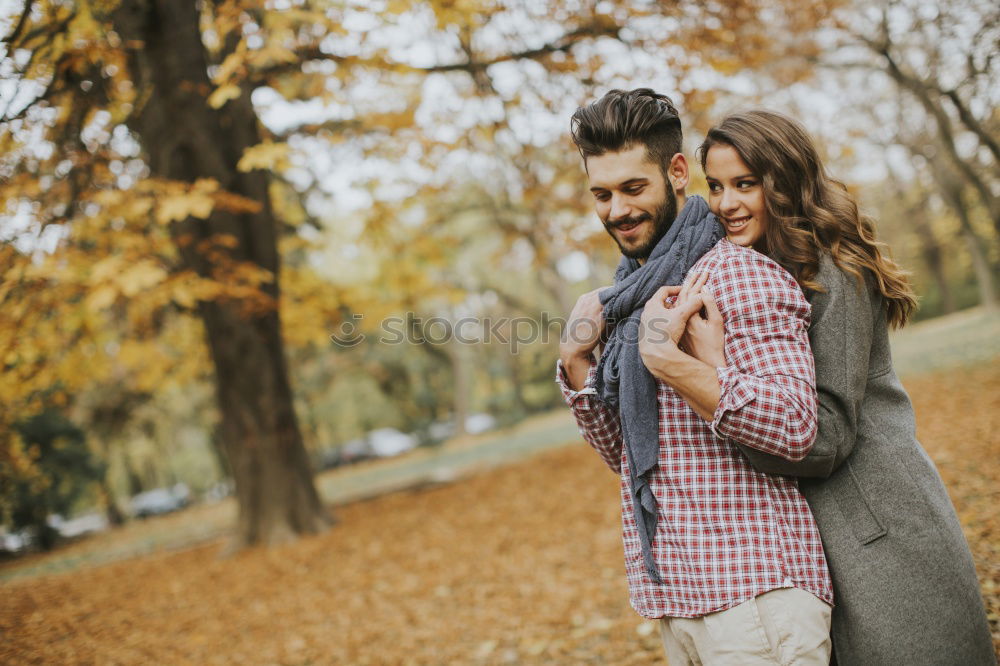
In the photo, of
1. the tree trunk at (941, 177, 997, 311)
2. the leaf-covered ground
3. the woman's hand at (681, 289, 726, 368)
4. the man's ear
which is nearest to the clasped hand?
the woman's hand at (681, 289, 726, 368)

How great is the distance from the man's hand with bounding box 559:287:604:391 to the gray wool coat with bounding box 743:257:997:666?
0.66m

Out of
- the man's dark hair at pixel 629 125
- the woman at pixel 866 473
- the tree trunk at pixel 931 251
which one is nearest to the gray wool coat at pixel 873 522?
the woman at pixel 866 473

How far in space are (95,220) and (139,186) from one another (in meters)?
1.23

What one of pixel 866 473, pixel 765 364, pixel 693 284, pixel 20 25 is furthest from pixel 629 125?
pixel 20 25

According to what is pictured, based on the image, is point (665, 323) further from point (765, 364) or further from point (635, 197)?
point (635, 197)

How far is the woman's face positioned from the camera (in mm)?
2156

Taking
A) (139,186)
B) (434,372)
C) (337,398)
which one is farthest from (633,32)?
(434,372)

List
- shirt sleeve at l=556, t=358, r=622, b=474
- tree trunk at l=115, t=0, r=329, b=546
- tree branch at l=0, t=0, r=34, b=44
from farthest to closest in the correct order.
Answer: tree trunk at l=115, t=0, r=329, b=546 < tree branch at l=0, t=0, r=34, b=44 < shirt sleeve at l=556, t=358, r=622, b=474

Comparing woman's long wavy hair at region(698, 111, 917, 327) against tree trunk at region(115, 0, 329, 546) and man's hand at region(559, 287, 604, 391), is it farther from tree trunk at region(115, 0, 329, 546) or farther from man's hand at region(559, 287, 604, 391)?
tree trunk at region(115, 0, 329, 546)

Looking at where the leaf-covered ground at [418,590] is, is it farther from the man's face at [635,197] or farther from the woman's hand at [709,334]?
the man's face at [635,197]

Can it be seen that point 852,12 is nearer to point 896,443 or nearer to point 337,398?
point 896,443

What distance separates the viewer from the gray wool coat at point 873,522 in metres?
1.87

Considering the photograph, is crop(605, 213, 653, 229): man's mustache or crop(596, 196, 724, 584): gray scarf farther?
crop(605, 213, 653, 229): man's mustache

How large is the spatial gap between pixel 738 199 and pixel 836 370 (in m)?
0.62
